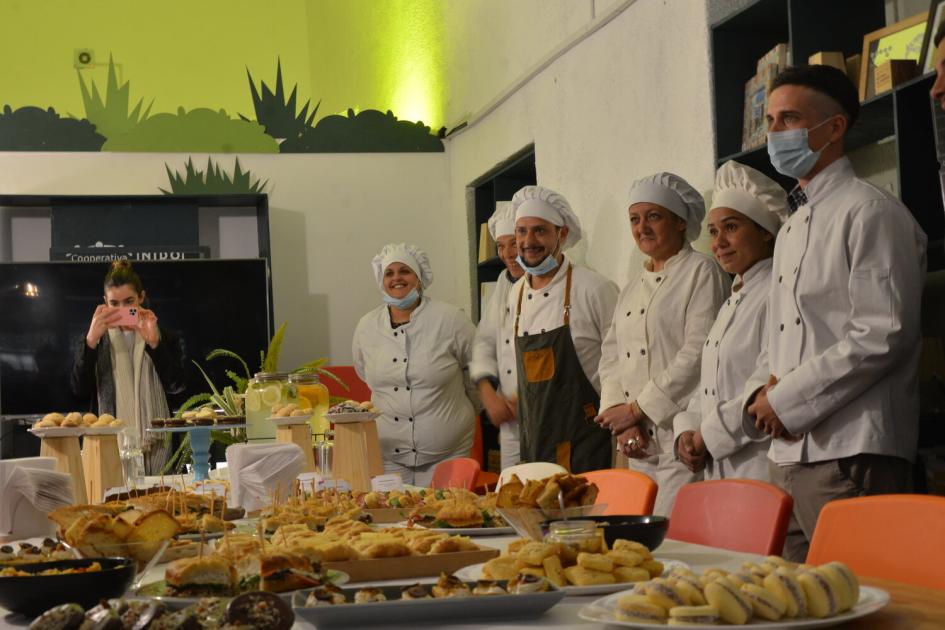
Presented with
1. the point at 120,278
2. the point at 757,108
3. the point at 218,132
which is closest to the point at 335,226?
the point at 218,132

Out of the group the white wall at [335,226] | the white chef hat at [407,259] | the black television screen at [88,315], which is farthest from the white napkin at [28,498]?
the white wall at [335,226]

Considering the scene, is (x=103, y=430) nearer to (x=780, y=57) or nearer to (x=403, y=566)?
(x=403, y=566)

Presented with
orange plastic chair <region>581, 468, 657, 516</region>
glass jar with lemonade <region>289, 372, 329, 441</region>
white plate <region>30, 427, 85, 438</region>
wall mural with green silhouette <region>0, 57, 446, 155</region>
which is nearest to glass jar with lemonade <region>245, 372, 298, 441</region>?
glass jar with lemonade <region>289, 372, 329, 441</region>

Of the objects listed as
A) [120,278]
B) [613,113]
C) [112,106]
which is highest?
[112,106]

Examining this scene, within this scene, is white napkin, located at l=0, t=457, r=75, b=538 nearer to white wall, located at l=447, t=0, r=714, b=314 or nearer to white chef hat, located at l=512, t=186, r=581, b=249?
white wall, located at l=447, t=0, r=714, b=314

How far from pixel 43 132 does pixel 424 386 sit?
10.2 feet

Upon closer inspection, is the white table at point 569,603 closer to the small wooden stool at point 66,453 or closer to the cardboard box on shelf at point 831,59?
the small wooden stool at point 66,453

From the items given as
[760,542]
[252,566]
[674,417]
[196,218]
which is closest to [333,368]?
[196,218]

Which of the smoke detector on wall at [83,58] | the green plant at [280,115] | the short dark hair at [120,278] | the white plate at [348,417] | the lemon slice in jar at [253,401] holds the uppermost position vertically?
the smoke detector on wall at [83,58]

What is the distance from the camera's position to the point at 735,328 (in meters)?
3.62

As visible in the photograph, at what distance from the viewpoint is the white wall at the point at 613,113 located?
450 cm

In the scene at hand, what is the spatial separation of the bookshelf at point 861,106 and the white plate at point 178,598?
2.17 meters

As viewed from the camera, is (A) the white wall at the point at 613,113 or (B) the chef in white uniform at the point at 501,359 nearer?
(A) the white wall at the point at 613,113

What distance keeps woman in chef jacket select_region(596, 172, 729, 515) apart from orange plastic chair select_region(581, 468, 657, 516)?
44.4 inches
